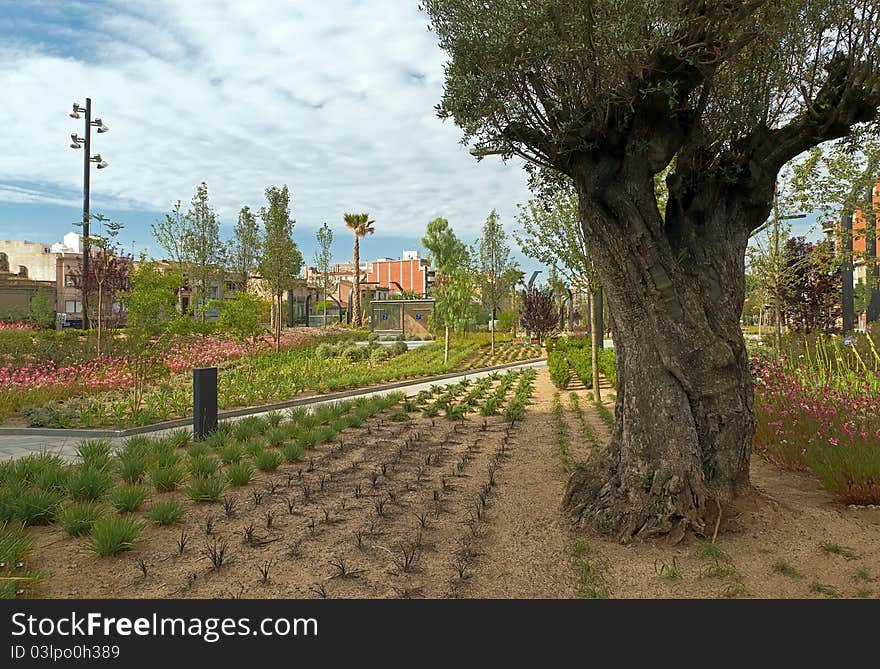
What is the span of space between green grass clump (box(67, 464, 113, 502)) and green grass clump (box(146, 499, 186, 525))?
75 cm

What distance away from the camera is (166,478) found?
17.4 feet

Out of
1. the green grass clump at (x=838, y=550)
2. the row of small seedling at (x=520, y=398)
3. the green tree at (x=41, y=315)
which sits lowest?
the green grass clump at (x=838, y=550)

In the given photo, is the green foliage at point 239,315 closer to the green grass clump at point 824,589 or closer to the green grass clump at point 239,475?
the green grass clump at point 239,475

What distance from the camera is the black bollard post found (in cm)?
758

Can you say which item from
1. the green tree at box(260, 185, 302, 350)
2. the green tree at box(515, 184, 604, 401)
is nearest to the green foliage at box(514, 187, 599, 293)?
the green tree at box(515, 184, 604, 401)

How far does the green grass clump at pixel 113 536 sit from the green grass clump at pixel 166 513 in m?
0.28

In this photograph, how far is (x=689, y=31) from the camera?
3.90 m

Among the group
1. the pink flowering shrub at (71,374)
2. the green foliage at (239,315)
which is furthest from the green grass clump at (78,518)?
the green foliage at (239,315)

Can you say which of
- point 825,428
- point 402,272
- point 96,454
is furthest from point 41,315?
point 402,272

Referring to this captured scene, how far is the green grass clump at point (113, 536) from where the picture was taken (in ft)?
12.7

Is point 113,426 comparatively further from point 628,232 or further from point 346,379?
point 628,232

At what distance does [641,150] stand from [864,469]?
3175 mm

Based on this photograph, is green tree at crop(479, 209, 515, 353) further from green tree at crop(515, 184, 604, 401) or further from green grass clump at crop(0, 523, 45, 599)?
green grass clump at crop(0, 523, 45, 599)
